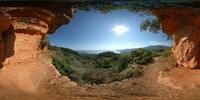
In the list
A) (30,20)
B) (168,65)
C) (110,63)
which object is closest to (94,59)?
(110,63)

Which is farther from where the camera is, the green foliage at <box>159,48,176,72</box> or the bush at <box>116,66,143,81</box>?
the bush at <box>116,66,143,81</box>

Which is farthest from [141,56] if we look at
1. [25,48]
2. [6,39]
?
[6,39]

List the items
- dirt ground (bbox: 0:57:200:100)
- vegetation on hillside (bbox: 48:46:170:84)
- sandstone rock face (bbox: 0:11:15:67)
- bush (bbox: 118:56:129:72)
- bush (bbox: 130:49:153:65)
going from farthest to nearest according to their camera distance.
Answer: bush (bbox: 118:56:129:72) < bush (bbox: 130:49:153:65) < vegetation on hillside (bbox: 48:46:170:84) < sandstone rock face (bbox: 0:11:15:67) < dirt ground (bbox: 0:57:200:100)

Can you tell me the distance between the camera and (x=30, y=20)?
10.9m

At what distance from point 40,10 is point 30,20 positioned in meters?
0.46

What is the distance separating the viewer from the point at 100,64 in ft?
56.5

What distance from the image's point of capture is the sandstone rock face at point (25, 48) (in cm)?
1009

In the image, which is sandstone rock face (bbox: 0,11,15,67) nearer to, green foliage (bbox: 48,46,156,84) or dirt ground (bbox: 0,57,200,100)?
dirt ground (bbox: 0,57,200,100)

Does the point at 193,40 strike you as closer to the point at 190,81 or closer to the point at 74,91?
the point at 190,81

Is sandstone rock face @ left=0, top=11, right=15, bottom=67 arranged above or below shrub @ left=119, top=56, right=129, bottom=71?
above

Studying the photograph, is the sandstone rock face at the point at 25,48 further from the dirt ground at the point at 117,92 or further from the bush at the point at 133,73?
the bush at the point at 133,73

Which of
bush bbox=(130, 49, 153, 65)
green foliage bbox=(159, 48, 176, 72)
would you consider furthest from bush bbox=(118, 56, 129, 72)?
green foliage bbox=(159, 48, 176, 72)

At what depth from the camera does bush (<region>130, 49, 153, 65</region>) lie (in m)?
14.0

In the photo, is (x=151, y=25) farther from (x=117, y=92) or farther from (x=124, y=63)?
(x=117, y=92)
